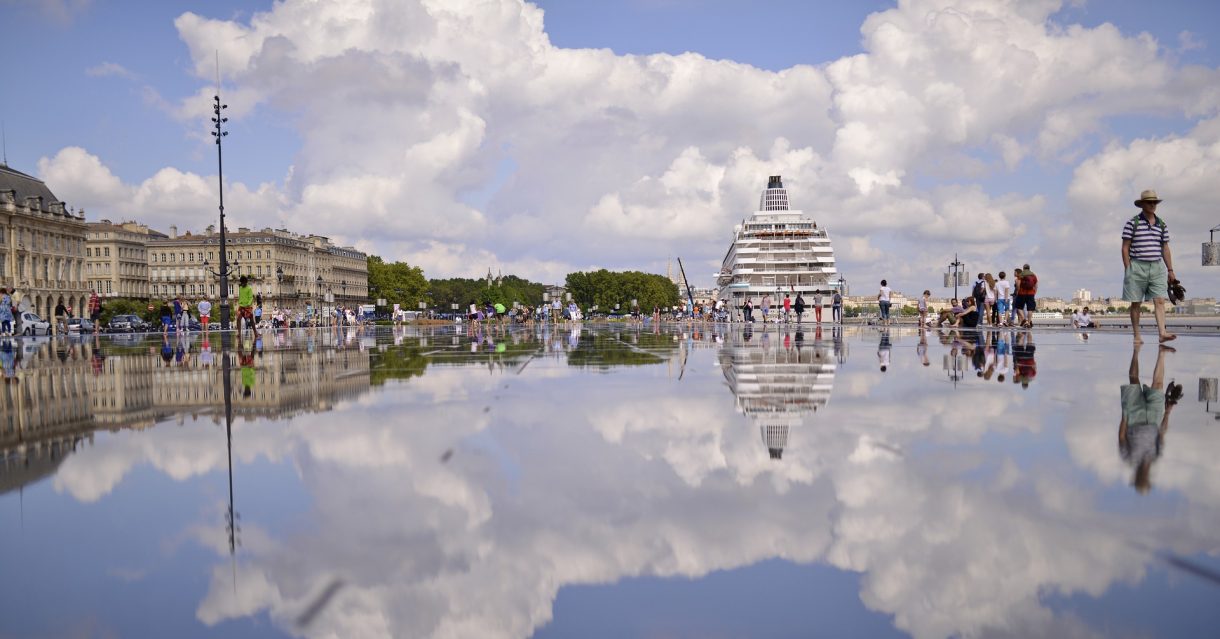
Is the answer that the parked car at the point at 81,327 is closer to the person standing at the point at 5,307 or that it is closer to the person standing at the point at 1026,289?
the person standing at the point at 5,307

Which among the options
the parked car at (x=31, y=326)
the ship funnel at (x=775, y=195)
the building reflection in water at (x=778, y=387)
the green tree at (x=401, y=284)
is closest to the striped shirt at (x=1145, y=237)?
the building reflection in water at (x=778, y=387)

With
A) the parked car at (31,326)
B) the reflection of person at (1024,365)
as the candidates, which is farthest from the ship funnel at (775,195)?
the reflection of person at (1024,365)

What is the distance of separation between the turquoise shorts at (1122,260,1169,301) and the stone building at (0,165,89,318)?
9771cm

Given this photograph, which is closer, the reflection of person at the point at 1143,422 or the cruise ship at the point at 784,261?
the reflection of person at the point at 1143,422

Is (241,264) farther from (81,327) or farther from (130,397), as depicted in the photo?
(130,397)

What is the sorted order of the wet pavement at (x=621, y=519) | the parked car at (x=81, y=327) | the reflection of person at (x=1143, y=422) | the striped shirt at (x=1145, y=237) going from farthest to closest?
the parked car at (x=81, y=327) < the striped shirt at (x=1145, y=237) < the reflection of person at (x=1143, y=422) < the wet pavement at (x=621, y=519)

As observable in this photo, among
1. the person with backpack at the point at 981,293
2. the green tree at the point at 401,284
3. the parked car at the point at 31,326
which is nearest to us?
the person with backpack at the point at 981,293

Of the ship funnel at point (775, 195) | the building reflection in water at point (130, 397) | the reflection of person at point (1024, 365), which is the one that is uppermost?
the ship funnel at point (775, 195)

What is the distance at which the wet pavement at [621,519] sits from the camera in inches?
107

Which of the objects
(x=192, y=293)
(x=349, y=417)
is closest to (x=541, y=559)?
(x=349, y=417)

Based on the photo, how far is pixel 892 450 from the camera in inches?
194

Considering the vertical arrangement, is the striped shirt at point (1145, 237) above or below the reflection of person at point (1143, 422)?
above

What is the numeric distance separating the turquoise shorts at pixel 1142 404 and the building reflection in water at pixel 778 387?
7.02 ft

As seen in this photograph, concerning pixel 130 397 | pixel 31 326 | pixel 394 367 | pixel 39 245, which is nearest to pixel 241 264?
pixel 39 245
